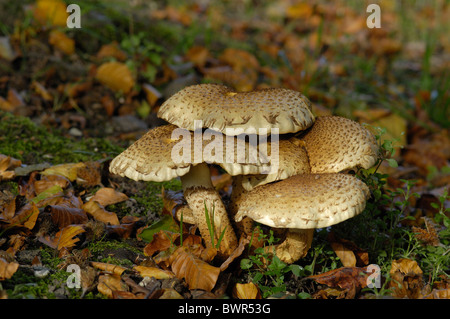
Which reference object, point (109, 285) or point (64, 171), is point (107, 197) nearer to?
point (64, 171)

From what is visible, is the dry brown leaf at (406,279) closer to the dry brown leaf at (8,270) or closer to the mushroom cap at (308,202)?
the mushroom cap at (308,202)

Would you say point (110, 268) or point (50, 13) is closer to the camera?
point (110, 268)

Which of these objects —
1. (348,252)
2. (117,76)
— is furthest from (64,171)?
(348,252)

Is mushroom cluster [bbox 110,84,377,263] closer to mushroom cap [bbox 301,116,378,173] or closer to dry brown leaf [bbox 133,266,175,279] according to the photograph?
mushroom cap [bbox 301,116,378,173]

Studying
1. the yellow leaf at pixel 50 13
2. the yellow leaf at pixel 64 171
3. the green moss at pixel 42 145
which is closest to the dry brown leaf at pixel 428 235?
the green moss at pixel 42 145

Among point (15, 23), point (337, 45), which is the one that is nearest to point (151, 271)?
point (15, 23)

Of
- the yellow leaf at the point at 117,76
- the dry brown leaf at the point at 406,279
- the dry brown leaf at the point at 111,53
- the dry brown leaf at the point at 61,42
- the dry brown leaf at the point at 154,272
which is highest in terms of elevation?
the dry brown leaf at the point at 61,42

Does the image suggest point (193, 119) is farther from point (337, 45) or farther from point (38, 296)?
point (337, 45)
